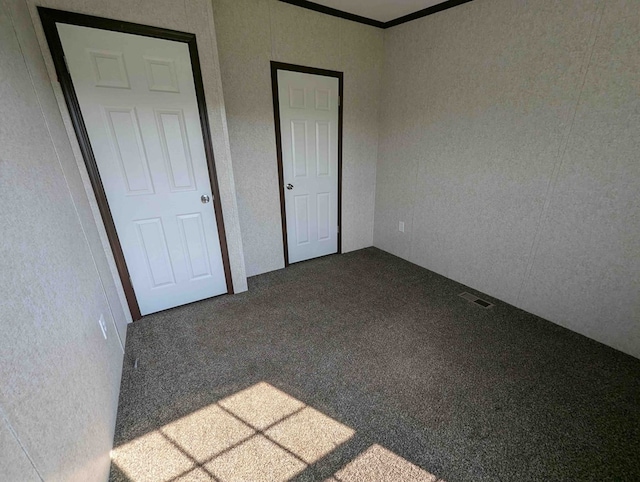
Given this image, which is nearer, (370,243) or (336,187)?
(336,187)

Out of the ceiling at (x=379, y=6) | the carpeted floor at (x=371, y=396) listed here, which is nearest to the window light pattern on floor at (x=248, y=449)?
the carpeted floor at (x=371, y=396)

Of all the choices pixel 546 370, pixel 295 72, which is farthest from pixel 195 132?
pixel 546 370

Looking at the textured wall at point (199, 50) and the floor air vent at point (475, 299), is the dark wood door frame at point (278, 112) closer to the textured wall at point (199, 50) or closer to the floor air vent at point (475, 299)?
the textured wall at point (199, 50)

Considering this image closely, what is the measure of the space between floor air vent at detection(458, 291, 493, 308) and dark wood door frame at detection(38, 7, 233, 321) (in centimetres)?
232

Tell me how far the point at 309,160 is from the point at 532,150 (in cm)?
199

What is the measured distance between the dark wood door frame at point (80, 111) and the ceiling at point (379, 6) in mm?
1433

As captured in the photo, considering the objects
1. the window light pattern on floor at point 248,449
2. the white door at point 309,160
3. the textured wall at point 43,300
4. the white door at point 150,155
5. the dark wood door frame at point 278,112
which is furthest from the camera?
the white door at point 309,160

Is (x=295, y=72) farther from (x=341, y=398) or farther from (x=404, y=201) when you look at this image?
(x=341, y=398)

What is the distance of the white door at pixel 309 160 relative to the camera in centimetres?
285

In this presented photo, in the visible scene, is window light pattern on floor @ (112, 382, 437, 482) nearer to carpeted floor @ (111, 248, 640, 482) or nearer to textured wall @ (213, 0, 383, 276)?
carpeted floor @ (111, 248, 640, 482)

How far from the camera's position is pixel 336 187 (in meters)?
3.38

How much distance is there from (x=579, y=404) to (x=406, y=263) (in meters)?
1.97

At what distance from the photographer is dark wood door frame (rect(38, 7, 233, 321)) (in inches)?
67.7

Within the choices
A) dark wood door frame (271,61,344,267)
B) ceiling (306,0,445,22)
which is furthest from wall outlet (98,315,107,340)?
ceiling (306,0,445,22)
